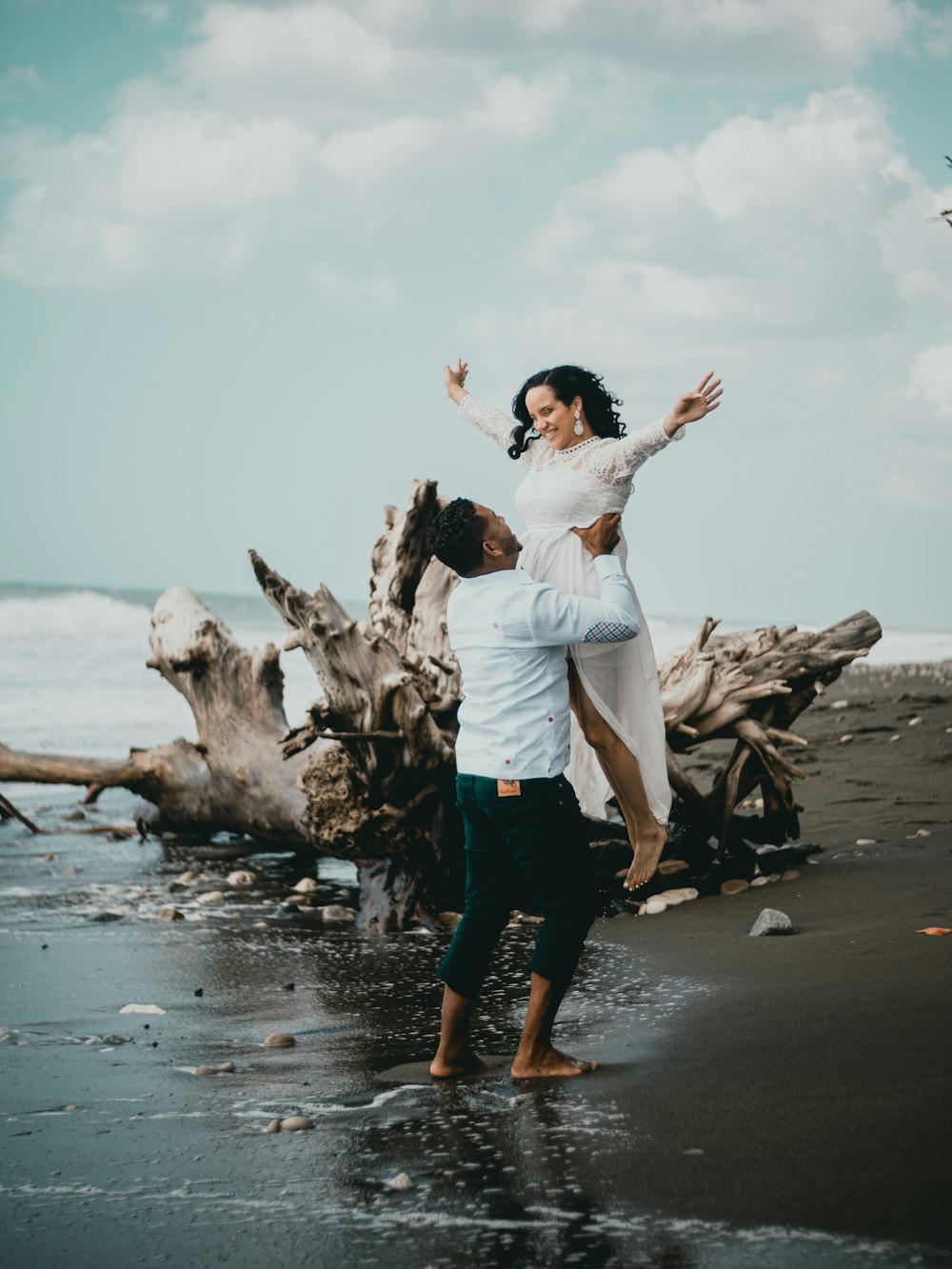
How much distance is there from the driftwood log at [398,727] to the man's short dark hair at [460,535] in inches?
88.7

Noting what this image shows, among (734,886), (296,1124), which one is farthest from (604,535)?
(734,886)

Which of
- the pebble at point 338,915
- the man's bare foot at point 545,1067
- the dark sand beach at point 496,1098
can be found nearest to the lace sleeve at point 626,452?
the dark sand beach at point 496,1098

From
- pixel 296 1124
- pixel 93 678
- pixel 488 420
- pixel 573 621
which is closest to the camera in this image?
pixel 296 1124

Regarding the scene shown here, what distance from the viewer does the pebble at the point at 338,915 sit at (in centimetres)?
715

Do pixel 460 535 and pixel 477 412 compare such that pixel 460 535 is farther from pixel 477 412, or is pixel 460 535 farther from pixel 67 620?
pixel 67 620

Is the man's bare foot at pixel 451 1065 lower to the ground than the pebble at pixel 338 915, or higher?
higher

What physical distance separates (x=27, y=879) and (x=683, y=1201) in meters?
6.33

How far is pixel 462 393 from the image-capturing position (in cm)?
581

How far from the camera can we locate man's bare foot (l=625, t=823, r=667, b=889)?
480 cm

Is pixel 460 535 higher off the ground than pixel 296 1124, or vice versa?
pixel 460 535

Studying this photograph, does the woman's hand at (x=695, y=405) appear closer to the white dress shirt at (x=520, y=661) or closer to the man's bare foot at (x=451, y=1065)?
the white dress shirt at (x=520, y=661)

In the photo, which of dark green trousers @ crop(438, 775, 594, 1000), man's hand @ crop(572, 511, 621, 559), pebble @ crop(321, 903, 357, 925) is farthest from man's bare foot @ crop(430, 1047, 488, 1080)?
pebble @ crop(321, 903, 357, 925)

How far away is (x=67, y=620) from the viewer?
1309 inches

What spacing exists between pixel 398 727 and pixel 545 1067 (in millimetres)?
2729
